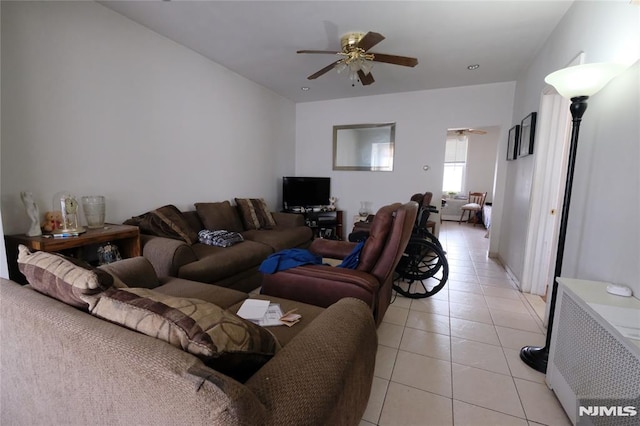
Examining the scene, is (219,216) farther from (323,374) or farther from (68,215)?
(323,374)

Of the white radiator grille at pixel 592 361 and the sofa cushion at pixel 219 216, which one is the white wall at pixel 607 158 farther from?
the sofa cushion at pixel 219 216

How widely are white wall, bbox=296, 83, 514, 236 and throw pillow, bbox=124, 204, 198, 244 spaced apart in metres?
3.00

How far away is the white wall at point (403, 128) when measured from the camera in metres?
4.19

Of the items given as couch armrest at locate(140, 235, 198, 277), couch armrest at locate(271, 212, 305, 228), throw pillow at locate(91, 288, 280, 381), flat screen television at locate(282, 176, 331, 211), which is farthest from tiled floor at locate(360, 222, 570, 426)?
flat screen television at locate(282, 176, 331, 211)

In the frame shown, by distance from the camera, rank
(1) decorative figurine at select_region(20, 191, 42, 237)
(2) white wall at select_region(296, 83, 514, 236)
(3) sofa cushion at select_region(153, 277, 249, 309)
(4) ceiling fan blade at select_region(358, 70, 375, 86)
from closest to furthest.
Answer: (3) sofa cushion at select_region(153, 277, 249, 309) < (1) decorative figurine at select_region(20, 191, 42, 237) < (4) ceiling fan blade at select_region(358, 70, 375, 86) < (2) white wall at select_region(296, 83, 514, 236)

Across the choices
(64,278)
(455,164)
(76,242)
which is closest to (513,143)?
(64,278)

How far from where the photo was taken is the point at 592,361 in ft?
4.04

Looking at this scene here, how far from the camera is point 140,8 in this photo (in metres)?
2.34

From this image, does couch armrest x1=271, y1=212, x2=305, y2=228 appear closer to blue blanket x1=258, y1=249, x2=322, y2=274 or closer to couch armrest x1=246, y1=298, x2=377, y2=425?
blue blanket x1=258, y1=249, x2=322, y2=274

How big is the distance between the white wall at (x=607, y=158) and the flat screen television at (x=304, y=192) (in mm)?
3501

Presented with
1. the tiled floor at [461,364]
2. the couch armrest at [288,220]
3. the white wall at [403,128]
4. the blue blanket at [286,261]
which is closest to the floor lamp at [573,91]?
the tiled floor at [461,364]

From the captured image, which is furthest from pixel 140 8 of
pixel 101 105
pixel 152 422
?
pixel 152 422

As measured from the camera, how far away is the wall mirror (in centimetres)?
485

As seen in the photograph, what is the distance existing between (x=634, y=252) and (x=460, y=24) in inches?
87.8
